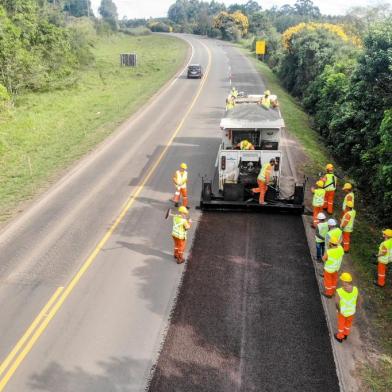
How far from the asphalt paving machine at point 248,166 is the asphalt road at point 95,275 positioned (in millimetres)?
1589

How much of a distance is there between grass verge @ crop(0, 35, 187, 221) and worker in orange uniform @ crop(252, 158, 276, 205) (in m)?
8.96

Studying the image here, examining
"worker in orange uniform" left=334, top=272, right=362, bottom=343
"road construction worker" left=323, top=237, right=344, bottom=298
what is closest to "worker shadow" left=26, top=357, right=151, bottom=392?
"worker in orange uniform" left=334, top=272, right=362, bottom=343

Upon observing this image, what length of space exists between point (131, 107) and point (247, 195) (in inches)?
783

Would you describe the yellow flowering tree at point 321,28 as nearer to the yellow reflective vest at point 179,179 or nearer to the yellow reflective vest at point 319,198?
the yellow reflective vest at point 319,198

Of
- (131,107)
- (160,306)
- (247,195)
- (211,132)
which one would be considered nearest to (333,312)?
(160,306)

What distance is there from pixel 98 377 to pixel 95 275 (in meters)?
3.67

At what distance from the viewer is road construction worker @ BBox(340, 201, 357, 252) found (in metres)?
12.8

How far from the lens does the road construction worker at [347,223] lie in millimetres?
12781

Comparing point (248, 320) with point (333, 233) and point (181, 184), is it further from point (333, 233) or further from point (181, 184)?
point (181, 184)

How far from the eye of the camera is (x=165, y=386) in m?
8.28

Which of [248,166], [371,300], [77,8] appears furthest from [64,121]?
[77,8]

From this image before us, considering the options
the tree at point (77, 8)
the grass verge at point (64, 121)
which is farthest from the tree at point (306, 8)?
the grass verge at point (64, 121)

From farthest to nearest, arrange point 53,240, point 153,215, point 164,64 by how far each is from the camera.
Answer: point 164,64, point 153,215, point 53,240

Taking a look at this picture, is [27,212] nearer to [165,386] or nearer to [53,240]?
[53,240]
